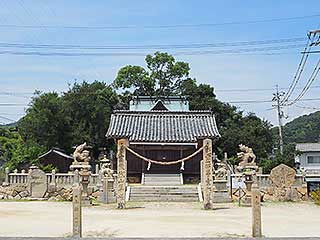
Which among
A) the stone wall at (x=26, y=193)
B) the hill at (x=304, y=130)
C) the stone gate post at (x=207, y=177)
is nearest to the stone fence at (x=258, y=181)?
the stone gate post at (x=207, y=177)

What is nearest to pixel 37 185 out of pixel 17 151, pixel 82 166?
pixel 82 166

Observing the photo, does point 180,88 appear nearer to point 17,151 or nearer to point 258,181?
point 17,151

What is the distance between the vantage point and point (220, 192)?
24016 mm

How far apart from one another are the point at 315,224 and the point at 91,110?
35.0m

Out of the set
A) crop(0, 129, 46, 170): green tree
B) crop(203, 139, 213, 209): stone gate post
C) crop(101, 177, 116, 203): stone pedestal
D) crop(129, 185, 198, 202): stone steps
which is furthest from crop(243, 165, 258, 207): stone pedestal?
crop(0, 129, 46, 170): green tree

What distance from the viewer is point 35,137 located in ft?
149

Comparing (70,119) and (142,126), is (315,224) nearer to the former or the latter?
(142,126)

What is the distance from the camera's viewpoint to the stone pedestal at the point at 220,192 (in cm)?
2358

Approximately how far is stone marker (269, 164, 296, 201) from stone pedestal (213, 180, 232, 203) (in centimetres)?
277

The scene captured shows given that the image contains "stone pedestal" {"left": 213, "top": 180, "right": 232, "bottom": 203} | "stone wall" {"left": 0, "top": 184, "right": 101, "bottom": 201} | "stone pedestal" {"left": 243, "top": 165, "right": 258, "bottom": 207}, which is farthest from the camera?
"stone wall" {"left": 0, "top": 184, "right": 101, "bottom": 201}

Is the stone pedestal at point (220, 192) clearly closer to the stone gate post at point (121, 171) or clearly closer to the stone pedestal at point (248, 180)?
the stone pedestal at point (248, 180)

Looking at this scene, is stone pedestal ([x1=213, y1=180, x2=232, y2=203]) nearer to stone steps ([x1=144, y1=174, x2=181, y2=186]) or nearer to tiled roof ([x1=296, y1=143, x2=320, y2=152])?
stone steps ([x1=144, y1=174, x2=181, y2=186])

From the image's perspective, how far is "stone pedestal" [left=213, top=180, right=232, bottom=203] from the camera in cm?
2358

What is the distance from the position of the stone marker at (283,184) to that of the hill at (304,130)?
63.6 metres
